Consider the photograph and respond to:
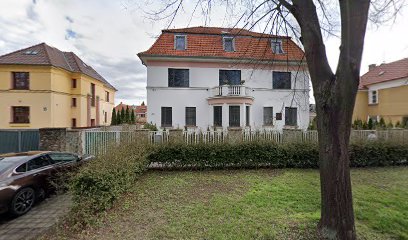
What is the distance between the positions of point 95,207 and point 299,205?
429cm

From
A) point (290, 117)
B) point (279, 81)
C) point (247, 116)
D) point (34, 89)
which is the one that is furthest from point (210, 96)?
point (34, 89)

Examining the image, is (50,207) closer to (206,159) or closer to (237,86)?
(206,159)

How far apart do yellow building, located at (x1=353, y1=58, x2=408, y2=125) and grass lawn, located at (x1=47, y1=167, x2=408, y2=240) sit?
20.4 m

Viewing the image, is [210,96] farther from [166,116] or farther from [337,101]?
[337,101]

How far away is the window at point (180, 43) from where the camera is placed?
1948 centimetres

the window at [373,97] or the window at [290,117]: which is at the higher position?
the window at [373,97]

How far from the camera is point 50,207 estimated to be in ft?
19.7

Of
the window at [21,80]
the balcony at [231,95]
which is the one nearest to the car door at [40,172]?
the balcony at [231,95]

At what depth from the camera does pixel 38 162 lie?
6.66 meters

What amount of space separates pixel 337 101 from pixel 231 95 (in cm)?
1510

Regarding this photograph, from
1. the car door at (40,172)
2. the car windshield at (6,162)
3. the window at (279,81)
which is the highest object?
the window at (279,81)

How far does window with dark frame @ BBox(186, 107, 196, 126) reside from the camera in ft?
64.2

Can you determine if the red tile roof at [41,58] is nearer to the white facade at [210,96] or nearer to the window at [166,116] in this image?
the white facade at [210,96]

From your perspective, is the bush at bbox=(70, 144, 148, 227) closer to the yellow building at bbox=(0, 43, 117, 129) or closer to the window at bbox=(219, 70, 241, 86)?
the window at bbox=(219, 70, 241, 86)
